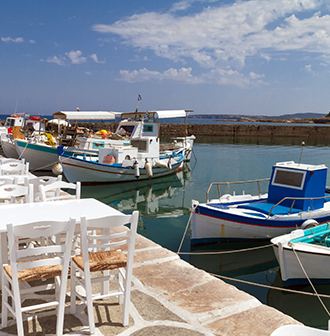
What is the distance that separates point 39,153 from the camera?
1733 cm

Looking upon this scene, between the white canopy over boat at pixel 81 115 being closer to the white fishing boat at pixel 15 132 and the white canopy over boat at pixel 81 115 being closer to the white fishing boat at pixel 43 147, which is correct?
the white fishing boat at pixel 43 147

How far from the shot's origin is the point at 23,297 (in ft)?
9.61

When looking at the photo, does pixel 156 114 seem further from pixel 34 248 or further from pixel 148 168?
pixel 34 248

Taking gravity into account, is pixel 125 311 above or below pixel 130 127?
below

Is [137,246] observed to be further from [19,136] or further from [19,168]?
[19,136]

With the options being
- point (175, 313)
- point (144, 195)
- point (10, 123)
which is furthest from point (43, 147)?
point (175, 313)

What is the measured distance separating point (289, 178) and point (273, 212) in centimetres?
114

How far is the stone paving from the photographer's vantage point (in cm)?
258

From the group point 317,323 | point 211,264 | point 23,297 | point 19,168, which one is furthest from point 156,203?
point 23,297

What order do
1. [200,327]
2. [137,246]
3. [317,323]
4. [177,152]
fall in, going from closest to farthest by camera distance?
1. [200,327]
2. [137,246]
3. [317,323]
4. [177,152]

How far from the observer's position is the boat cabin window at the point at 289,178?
26.7 feet

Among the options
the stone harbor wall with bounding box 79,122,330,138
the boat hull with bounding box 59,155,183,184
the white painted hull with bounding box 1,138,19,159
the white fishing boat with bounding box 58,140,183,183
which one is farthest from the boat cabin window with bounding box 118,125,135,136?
the stone harbor wall with bounding box 79,122,330,138

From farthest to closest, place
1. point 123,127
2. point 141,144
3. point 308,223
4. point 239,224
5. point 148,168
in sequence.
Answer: point 123,127 → point 141,144 → point 148,168 → point 239,224 → point 308,223

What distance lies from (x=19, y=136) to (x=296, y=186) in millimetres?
16354
